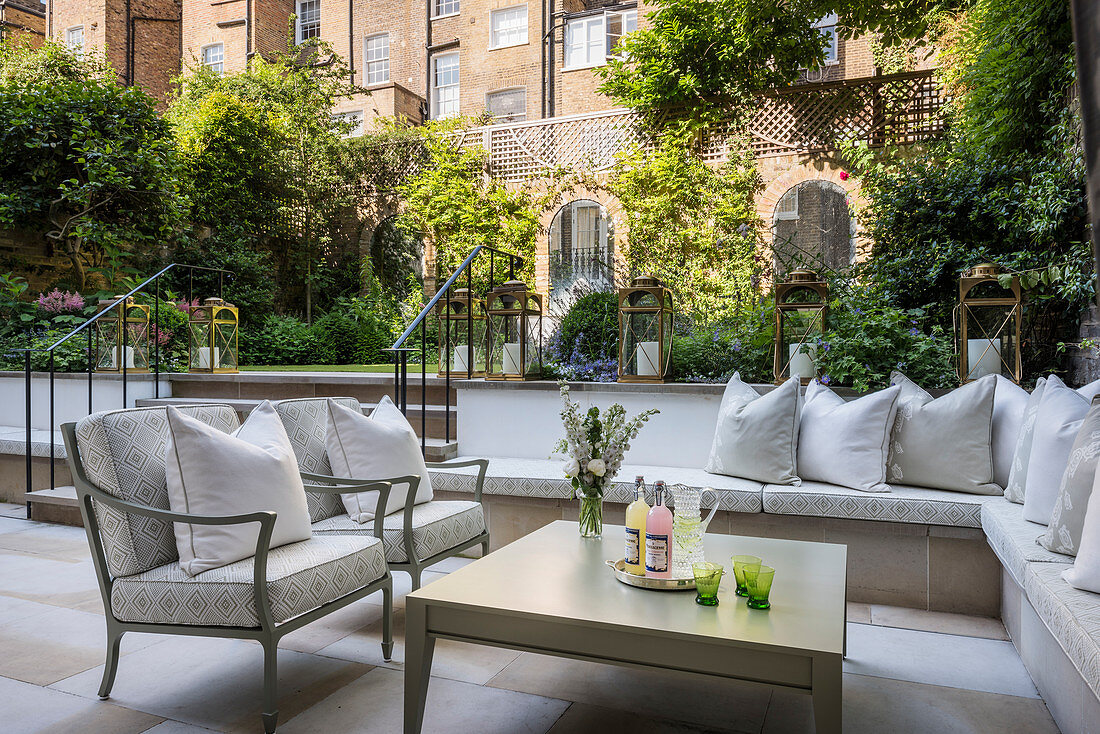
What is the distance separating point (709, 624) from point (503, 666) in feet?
3.44

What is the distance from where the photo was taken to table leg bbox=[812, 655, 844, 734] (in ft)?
5.50

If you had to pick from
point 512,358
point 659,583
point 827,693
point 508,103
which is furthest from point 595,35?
point 827,693

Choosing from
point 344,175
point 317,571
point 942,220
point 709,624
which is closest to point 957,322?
point 942,220

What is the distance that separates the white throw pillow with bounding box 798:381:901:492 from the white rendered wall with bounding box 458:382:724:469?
67 centimetres

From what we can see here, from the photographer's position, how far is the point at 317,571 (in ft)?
7.80

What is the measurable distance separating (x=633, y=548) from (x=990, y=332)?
9.26 feet

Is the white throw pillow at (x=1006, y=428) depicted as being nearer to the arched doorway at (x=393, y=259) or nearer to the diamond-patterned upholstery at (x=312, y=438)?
the diamond-patterned upholstery at (x=312, y=438)

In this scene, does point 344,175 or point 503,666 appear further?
point 344,175

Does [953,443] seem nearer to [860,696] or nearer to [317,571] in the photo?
[860,696]

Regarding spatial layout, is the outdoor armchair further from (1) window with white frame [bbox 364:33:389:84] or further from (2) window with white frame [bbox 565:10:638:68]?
(1) window with white frame [bbox 364:33:389:84]

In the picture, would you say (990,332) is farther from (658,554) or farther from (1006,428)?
(658,554)

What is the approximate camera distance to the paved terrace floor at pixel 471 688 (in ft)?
7.30

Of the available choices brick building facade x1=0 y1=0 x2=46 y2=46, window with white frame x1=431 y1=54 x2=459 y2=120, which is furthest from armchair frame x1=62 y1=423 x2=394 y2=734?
brick building facade x1=0 y1=0 x2=46 y2=46

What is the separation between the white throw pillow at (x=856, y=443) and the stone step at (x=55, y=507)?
4.24m
